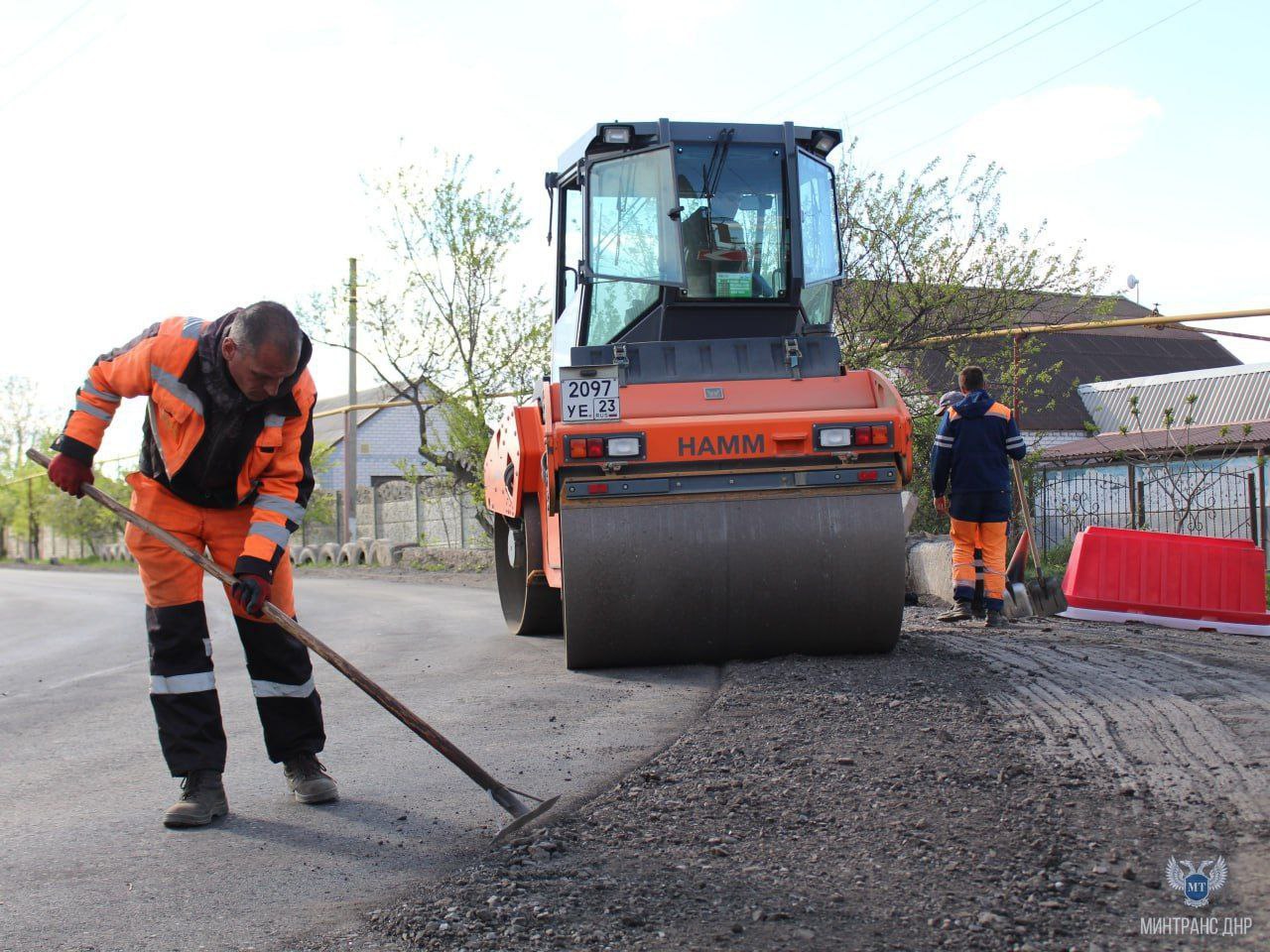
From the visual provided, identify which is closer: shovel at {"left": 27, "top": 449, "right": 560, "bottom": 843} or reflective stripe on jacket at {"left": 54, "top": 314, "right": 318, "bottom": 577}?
shovel at {"left": 27, "top": 449, "right": 560, "bottom": 843}

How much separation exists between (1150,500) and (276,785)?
28.7 ft

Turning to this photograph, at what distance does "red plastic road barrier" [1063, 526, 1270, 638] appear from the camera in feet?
26.9

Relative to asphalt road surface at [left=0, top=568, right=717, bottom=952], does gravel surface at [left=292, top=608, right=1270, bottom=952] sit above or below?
above

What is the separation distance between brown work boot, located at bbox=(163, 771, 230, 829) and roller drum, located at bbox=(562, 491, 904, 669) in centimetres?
234

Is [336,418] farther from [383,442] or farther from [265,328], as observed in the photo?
[265,328]

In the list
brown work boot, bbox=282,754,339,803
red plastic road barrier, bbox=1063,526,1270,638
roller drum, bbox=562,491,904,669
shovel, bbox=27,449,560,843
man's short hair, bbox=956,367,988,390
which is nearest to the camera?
shovel, bbox=27,449,560,843

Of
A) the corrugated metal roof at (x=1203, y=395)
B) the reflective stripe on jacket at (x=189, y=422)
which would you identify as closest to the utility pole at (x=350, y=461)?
the corrugated metal roof at (x=1203, y=395)

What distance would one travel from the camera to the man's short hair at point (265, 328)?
3.83m

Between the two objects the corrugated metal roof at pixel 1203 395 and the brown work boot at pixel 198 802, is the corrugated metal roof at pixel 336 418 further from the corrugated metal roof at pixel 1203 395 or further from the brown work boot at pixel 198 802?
the brown work boot at pixel 198 802

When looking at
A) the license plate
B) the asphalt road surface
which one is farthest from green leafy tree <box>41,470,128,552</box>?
the license plate

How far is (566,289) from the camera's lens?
748cm

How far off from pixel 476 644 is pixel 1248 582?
504 centimetres

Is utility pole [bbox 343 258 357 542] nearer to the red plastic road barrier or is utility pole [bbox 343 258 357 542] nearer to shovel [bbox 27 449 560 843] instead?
the red plastic road barrier

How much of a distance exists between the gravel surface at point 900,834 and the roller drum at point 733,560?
0.89 metres
